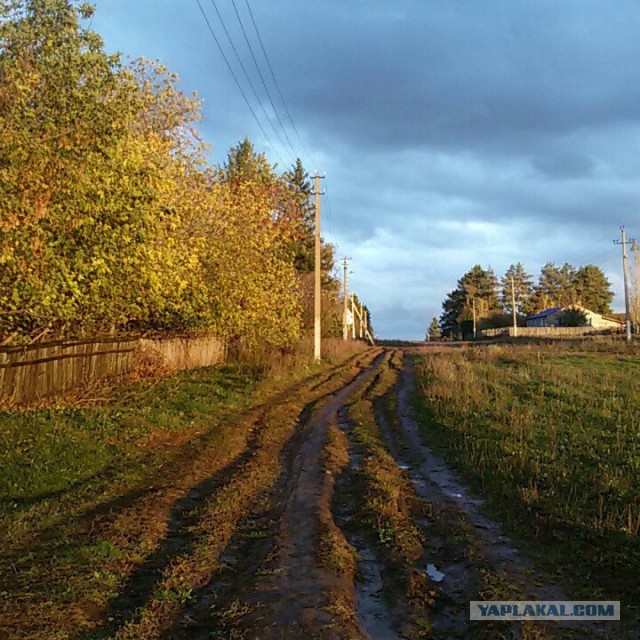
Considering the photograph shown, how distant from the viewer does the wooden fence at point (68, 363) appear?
11461 mm

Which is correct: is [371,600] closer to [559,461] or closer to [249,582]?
[249,582]

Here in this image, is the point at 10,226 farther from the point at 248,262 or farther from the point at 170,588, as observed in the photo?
the point at 248,262

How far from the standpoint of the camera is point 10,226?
29.5 feet

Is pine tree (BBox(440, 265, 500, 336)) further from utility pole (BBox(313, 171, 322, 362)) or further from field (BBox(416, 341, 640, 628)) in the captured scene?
field (BBox(416, 341, 640, 628))

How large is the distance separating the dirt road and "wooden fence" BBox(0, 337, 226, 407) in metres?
5.88

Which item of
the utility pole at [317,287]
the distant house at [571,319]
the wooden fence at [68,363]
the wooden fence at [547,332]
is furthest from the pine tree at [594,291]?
the wooden fence at [68,363]

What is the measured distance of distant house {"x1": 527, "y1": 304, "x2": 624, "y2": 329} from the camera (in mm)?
88812

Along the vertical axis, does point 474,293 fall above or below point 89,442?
above

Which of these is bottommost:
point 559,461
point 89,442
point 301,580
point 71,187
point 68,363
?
point 301,580
